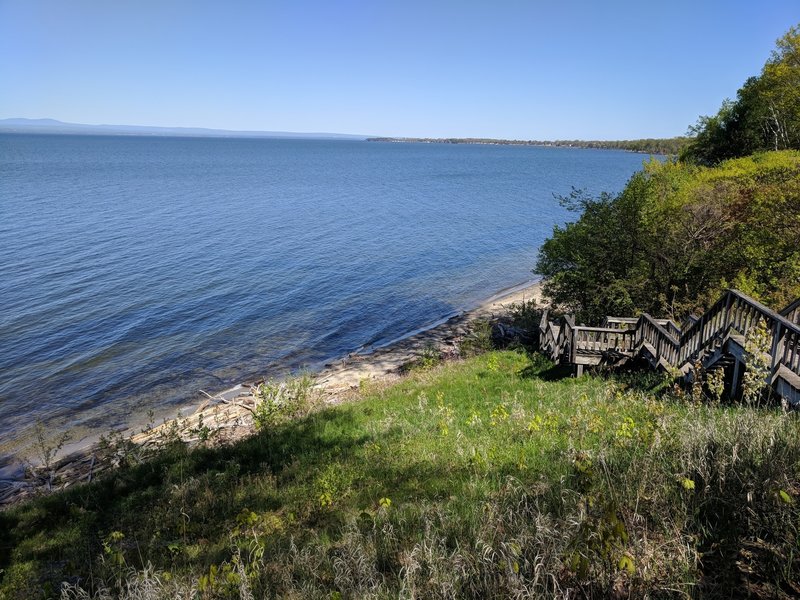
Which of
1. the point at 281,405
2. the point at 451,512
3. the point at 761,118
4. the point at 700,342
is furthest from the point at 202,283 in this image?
the point at 761,118

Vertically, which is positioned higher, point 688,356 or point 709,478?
point 709,478

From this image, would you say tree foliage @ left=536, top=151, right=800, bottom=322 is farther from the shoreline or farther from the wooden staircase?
the shoreline

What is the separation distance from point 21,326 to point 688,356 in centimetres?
2805

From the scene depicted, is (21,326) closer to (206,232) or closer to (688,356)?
(206,232)

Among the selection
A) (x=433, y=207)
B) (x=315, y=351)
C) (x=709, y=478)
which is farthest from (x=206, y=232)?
(x=709, y=478)

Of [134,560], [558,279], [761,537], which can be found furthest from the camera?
[558,279]

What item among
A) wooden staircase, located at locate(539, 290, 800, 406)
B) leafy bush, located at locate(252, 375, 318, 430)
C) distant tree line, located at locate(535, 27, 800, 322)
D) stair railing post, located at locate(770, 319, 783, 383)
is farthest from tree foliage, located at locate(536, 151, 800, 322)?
leafy bush, located at locate(252, 375, 318, 430)

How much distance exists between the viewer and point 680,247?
18.7 metres

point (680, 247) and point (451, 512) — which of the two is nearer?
point (451, 512)

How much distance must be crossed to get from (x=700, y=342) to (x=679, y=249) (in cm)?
792

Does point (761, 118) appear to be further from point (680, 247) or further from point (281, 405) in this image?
point (281, 405)

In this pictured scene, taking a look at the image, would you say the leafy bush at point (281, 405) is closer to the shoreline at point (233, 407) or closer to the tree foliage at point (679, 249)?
the shoreline at point (233, 407)

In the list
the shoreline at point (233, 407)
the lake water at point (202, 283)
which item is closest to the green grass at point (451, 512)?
the shoreline at point (233, 407)

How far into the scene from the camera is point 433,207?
228 ft
